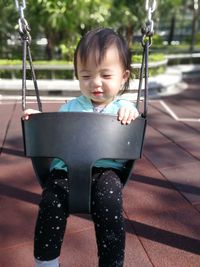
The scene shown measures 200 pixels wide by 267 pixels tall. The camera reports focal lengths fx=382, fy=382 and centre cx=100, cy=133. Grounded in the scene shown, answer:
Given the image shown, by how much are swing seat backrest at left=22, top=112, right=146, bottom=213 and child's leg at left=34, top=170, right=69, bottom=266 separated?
79 millimetres

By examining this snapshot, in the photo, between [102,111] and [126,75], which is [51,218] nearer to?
[102,111]

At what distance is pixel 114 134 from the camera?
4.92ft

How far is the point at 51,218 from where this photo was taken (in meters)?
1.57

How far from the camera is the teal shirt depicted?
1.64 meters

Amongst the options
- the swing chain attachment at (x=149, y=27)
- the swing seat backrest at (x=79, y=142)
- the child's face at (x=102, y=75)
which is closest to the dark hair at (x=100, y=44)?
the child's face at (x=102, y=75)

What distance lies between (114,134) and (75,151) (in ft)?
0.55

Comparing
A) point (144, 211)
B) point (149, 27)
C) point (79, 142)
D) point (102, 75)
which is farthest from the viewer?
point (144, 211)

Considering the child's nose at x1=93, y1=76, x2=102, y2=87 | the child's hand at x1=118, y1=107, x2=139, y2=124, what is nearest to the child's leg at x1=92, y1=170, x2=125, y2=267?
the child's hand at x1=118, y1=107, x2=139, y2=124

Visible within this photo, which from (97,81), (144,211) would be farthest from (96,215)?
(144,211)

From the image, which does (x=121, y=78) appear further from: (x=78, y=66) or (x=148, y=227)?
(x=148, y=227)

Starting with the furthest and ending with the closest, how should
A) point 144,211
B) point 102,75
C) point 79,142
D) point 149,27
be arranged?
point 144,211
point 149,27
point 102,75
point 79,142

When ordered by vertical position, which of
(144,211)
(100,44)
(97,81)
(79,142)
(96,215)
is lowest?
(144,211)

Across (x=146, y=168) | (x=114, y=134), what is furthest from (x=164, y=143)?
(x=114, y=134)

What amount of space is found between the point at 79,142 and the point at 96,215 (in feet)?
1.10
